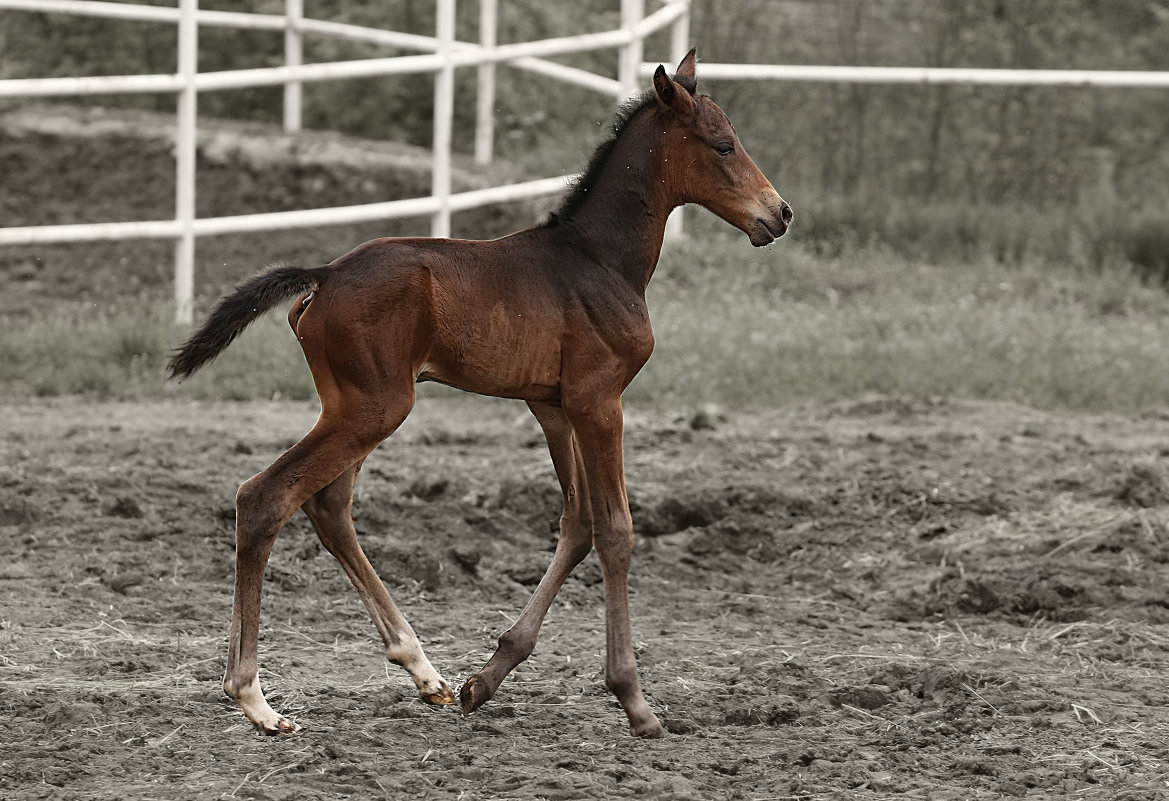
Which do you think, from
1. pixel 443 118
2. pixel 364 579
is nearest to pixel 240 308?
pixel 364 579

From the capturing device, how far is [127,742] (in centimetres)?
402

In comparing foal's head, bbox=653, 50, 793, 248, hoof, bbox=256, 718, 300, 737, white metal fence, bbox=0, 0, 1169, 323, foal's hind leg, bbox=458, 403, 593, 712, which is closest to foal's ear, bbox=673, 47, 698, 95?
foal's head, bbox=653, 50, 793, 248

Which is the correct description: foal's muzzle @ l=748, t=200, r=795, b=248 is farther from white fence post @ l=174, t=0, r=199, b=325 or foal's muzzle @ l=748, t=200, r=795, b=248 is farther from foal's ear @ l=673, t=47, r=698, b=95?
white fence post @ l=174, t=0, r=199, b=325

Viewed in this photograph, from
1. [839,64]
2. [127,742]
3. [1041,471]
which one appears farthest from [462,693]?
[839,64]

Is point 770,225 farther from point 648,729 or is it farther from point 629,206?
point 648,729

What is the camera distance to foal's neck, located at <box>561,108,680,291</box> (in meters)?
4.29

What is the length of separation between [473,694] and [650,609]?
4.77 ft

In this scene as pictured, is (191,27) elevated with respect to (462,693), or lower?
elevated

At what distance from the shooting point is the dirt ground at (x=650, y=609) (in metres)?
3.99

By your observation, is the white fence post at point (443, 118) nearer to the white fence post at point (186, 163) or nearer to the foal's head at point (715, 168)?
the white fence post at point (186, 163)

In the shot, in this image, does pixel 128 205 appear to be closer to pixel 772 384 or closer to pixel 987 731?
pixel 772 384

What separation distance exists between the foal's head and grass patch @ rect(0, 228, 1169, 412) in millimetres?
4197

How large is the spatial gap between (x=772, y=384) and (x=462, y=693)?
188 inches

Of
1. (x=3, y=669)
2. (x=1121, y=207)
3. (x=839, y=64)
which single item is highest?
(x=839, y=64)
